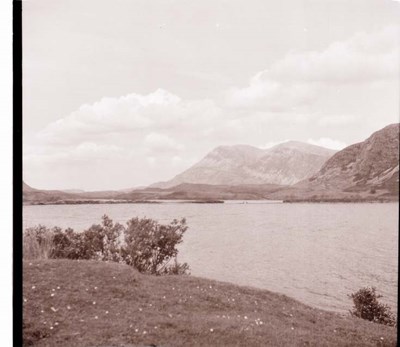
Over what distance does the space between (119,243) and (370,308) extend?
207cm

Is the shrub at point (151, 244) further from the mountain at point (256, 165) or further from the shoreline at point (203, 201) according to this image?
the mountain at point (256, 165)

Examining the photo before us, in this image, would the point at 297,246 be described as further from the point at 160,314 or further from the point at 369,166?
the point at 160,314

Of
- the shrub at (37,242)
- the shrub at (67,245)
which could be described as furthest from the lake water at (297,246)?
the shrub at (37,242)

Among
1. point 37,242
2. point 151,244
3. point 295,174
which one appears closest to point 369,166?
point 295,174

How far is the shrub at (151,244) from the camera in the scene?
3390 mm

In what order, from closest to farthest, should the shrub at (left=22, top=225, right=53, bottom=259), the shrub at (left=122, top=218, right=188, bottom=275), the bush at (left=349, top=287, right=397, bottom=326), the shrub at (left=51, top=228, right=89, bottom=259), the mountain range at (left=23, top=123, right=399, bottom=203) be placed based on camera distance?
the shrub at (left=22, top=225, right=53, bottom=259), the shrub at (left=51, top=228, right=89, bottom=259), the shrub at (left=122, top=218, right=188, bottom=275), the mountain range at (left=23, top=123, right=399, bottom=203), the bush at (left=349, top=287, right=397, bottom=326)

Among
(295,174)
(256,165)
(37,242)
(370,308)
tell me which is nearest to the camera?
(37,242)

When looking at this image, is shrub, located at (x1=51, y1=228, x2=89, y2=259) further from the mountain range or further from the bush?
the bush

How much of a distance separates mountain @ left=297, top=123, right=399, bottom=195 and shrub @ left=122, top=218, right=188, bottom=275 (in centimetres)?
135

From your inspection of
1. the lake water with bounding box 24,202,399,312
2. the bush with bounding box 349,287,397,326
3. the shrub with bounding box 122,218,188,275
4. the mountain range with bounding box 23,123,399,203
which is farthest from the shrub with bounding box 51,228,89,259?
the bush with bounding box 349,287,397,326

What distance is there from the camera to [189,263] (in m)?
3.51

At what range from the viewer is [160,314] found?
10.5ft

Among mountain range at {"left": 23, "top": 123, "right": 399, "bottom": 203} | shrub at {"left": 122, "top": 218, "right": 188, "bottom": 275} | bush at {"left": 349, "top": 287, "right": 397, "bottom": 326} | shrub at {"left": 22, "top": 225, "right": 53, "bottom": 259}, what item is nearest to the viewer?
shrub at {"left": 22, "top": 225, "right": 53, "bottom": 259}

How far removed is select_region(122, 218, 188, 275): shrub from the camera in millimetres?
3390
